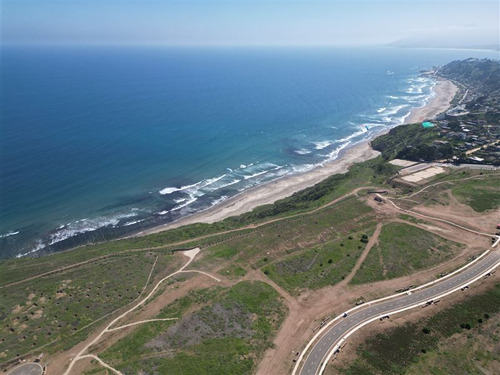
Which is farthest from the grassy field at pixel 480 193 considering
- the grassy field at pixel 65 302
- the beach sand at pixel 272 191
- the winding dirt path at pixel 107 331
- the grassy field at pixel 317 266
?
the grassy field at pixel 65 302

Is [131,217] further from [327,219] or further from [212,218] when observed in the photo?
[327,219]

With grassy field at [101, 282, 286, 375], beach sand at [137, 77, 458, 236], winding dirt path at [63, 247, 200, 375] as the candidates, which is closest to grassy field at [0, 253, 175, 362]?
winding dirt path at [63, 247, 200, 375]

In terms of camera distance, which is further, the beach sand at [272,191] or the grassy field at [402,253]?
the beach sand at [272,191]

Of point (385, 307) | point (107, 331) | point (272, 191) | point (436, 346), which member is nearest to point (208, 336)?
point (107, 331)

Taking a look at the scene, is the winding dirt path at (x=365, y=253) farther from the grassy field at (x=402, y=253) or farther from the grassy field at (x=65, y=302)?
the grassy field at (x=65, y=302)

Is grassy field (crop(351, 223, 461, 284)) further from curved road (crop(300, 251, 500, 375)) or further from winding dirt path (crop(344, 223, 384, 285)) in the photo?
curved road (crop(300, 251, 500, 375))

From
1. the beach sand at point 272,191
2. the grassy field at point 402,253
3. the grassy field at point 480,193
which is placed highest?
the grassy field at point 480,193

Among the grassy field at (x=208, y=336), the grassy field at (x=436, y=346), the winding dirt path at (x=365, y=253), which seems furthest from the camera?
the winding dirt path at (x=365, y=253)
